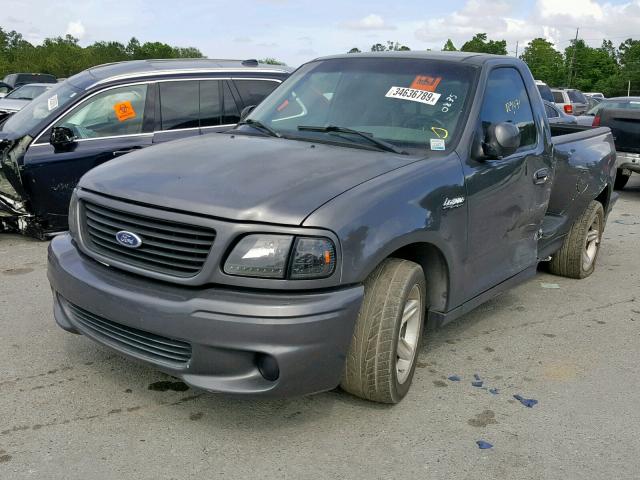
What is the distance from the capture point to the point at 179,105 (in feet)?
24.1

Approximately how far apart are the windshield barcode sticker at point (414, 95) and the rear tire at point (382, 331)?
1144 millimetres

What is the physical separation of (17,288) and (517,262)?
12.4 feet

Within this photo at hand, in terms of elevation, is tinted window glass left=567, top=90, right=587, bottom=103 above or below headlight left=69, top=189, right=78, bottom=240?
below

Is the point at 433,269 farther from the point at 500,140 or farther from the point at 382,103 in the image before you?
the point at 382,103

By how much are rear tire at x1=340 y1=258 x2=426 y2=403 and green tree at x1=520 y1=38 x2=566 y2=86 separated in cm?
8381

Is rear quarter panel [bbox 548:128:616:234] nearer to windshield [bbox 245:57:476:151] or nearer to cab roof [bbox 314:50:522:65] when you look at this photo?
cab roof [bbox 314:50:522:65]

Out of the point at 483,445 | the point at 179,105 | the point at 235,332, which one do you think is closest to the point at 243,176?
the point at 235,332

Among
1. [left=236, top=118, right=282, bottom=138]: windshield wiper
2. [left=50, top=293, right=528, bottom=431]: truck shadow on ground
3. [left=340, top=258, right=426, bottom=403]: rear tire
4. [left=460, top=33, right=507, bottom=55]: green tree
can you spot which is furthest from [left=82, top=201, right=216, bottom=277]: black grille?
[left=460, top=33, right=507, bottom=55]: green tree

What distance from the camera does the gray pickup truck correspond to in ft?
9.71

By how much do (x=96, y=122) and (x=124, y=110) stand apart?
0.30 meters

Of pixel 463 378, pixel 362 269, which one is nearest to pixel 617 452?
pixel 463 378

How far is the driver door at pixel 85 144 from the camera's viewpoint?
6.63 meters

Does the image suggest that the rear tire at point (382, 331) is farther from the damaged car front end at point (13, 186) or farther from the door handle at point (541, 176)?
the damaged car front end at point (13, 186)

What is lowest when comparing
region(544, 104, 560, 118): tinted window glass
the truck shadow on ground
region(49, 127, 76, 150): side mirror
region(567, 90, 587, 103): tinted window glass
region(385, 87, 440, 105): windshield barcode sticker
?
the truck shadow on ground
